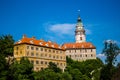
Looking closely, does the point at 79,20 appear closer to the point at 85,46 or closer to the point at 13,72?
the point at 85,46

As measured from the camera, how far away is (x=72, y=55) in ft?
471

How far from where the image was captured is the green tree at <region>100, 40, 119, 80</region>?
59.2m

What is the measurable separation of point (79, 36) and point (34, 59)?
75.8 m

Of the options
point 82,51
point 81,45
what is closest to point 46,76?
point 82,51

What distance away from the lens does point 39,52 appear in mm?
96438

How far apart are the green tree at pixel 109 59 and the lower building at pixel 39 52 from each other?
1365 inches

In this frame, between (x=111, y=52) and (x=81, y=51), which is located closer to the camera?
(x=111, y=52)

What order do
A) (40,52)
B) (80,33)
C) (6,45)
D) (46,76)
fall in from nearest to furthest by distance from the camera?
1. (6,45)
2. (46,76)
3. (40,52)
4. (80,33)

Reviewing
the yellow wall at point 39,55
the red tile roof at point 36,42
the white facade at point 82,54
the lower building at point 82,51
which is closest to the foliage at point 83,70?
the yellow wall at point 39,55

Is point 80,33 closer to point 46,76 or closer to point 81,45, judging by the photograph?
point 81,45

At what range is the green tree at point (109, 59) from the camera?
5916 centimetres

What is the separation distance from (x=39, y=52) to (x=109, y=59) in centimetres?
3952

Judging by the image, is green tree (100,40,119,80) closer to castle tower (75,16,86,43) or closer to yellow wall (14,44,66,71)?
yellow wall (14,44,66,71)

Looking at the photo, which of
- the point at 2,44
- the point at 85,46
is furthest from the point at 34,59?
the point at 85,46
